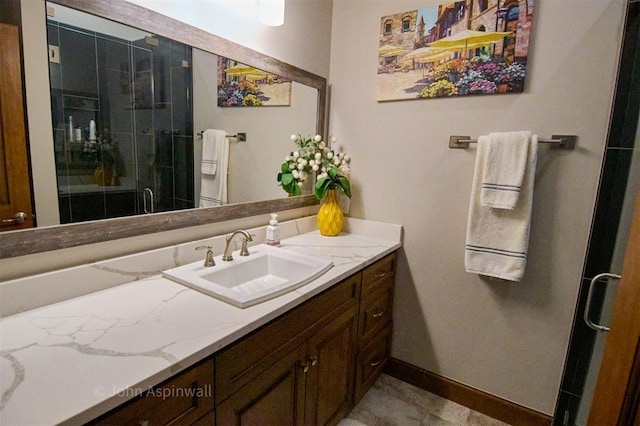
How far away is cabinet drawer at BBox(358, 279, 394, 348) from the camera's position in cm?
167

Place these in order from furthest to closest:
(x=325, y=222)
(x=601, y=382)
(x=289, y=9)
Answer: (x=325, y=222) → (x=289, y=9) → (x=601, y=382)

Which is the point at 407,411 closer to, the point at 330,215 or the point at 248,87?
the point at 330,215

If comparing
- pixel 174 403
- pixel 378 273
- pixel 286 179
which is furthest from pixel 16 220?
pixel 378 273

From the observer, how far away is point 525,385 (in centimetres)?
171

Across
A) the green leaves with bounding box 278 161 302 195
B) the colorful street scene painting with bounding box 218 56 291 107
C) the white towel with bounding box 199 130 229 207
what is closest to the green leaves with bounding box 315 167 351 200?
the green leaves with bounding box 278 161 302 195

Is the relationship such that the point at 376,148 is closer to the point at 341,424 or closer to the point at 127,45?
the point at 127,45

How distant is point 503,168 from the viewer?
154cm

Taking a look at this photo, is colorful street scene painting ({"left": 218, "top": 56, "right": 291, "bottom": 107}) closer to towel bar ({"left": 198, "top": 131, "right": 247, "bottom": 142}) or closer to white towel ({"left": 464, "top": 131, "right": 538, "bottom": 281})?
towel bar ({"left": 198, "top": 131, "right": 247, "bottom": 142})

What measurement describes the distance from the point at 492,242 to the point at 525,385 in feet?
2.58

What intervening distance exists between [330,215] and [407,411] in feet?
3.77

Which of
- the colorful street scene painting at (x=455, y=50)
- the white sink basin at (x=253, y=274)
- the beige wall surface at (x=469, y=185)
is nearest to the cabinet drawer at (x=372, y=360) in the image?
the beige wall surface at (x=469, y=185)

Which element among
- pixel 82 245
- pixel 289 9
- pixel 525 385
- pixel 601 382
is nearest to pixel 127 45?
pixel 82 245

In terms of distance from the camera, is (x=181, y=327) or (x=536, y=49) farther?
(x=536, y=49)

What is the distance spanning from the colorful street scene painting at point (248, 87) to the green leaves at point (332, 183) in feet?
1.55
